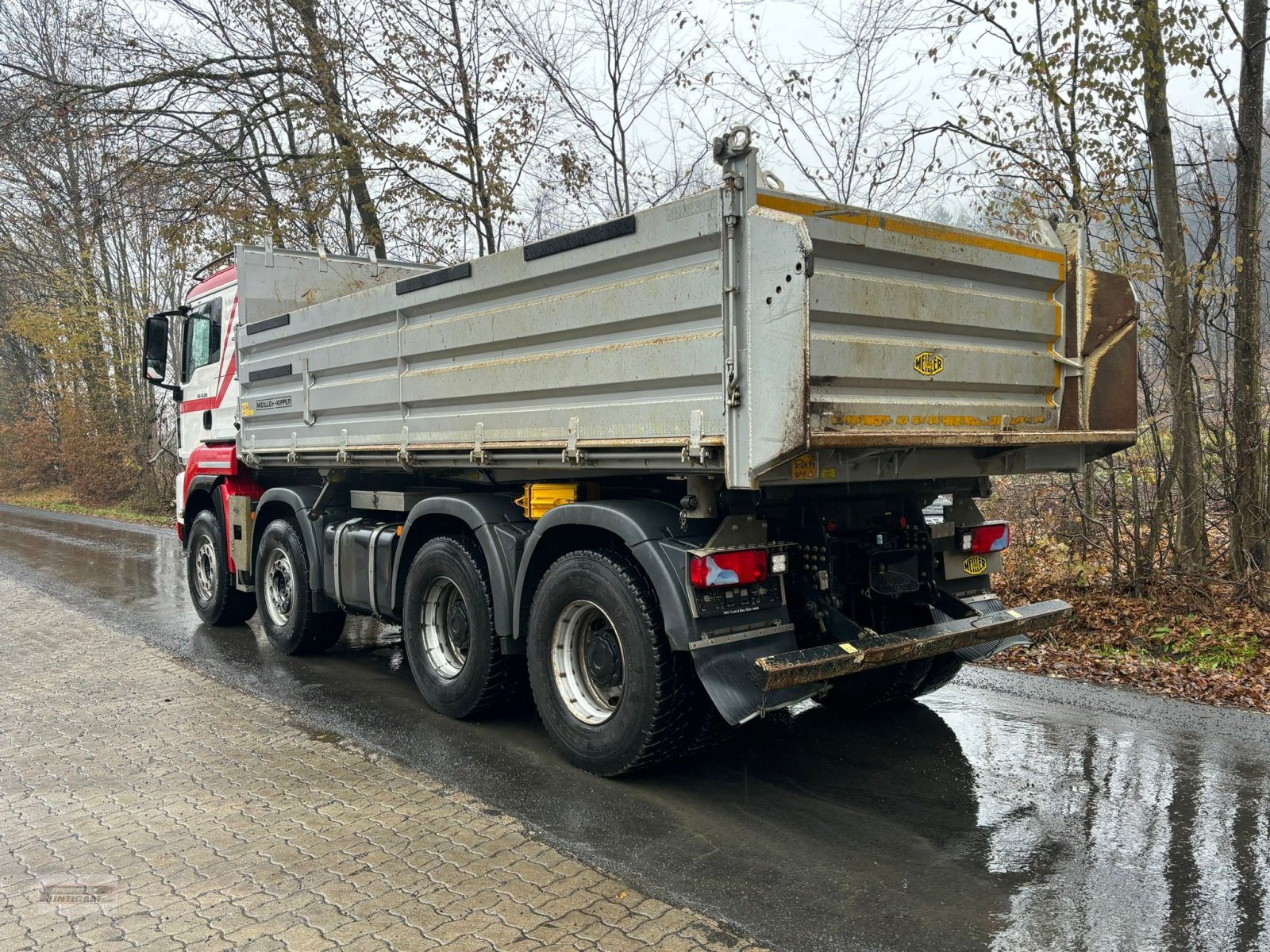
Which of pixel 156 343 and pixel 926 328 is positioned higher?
pixel 156 343

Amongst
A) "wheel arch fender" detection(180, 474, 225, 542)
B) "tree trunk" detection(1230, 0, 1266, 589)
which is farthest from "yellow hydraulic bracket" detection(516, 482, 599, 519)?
"tree trunk" detection(1230, 0, 1266, 589)

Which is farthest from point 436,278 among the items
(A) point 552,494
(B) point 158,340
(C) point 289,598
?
(B) point 158,340

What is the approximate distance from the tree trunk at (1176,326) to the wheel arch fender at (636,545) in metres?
5.32

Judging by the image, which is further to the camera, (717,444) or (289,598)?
(289,598)

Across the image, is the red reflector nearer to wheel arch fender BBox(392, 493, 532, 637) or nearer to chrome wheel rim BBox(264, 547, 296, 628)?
wheel arch fender BBox(392, 493, 532, 637)

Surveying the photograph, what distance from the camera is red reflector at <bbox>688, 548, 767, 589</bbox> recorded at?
4074mm

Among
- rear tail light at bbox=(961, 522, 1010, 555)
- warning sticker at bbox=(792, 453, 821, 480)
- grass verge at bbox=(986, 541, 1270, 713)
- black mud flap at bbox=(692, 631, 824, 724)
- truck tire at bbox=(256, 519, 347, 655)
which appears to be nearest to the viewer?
warning sticker at bbox=(792, 453, 821, 480)

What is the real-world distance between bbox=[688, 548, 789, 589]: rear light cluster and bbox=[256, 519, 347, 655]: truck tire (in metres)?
4.13

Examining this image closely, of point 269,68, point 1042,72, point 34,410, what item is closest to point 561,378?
point 1042,72

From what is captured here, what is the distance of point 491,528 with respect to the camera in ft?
17.2

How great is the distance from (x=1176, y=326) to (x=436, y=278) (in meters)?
5.90

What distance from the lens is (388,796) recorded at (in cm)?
439

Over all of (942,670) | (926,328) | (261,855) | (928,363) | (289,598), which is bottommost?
(261,855)

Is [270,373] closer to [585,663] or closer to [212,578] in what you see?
[212,578]
